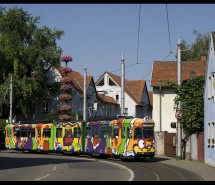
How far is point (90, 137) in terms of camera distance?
37219 mm

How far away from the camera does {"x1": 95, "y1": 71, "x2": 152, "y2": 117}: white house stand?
279 feet

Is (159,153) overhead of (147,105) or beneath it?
beneath

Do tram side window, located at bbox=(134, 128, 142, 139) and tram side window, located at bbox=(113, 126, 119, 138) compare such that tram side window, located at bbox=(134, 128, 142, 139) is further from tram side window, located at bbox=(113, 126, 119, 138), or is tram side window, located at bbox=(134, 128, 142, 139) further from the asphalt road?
the asphalt road

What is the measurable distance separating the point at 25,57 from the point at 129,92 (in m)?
25.9

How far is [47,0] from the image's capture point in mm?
7309

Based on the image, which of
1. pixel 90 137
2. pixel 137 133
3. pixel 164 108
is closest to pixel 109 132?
pixel 137 133

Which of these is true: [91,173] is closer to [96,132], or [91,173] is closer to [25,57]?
[96,132]

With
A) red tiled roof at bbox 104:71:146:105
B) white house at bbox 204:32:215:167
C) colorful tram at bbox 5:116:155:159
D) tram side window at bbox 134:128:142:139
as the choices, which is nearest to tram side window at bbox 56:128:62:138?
colorful tram at bbox 5:116:155:159

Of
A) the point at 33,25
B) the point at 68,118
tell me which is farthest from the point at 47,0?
the point at 33,25

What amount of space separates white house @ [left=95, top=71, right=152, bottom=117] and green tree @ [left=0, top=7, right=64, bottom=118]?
17.5 metres

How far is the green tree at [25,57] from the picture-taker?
62781 mm

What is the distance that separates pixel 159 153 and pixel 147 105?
4833 centimetres

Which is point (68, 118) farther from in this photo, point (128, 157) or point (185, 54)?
point (128, 157)

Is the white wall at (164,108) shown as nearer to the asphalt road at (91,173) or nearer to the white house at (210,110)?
the white house at (210,110)
